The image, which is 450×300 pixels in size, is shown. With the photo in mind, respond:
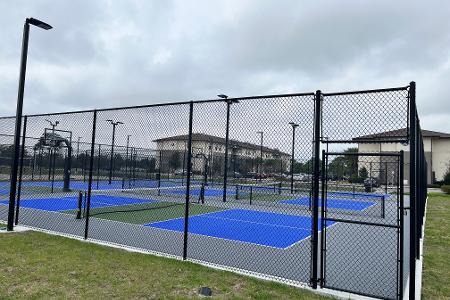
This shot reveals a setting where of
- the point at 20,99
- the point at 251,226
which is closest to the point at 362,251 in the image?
the point at 251,226

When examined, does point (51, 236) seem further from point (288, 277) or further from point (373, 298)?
point (373, 298)

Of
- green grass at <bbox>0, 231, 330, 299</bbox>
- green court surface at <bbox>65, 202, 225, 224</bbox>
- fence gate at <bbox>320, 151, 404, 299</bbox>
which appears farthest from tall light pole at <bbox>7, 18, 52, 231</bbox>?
fence gate at <bbox>320, 151, 404, 299</bbox>

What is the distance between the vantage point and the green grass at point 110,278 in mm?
4277

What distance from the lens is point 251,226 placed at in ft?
32.9

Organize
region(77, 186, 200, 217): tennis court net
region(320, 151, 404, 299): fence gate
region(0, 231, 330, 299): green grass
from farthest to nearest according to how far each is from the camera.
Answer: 1. region(77, 186, 200, 217): tennis court net
2. region(320, 151, 404, 299): fence gate
3. region(0, 231, 330, 299): green grass

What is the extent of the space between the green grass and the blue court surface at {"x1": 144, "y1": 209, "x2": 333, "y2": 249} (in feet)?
9.36

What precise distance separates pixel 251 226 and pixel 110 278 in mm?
5770

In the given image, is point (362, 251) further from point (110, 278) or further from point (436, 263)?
point (110, 278)

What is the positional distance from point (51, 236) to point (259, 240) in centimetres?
449

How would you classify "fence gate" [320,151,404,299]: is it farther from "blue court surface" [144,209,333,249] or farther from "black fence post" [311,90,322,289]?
"blue court surface" [144,209,333,249]

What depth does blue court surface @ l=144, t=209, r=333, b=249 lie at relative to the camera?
8.30 metres

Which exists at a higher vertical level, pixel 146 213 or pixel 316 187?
pixel 316 187

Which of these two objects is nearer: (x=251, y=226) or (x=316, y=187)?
(x=316, y=187)

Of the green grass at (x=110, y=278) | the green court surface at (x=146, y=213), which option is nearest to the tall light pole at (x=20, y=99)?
the green grass at (x=110, y=278)
